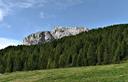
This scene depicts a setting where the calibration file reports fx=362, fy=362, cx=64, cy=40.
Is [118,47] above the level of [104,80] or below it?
above

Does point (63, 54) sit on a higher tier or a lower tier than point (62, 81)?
higher

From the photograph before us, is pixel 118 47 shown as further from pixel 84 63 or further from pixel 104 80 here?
pixel 104 80

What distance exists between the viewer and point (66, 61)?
18962 centimetres

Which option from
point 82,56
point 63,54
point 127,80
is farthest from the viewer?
point 63,54

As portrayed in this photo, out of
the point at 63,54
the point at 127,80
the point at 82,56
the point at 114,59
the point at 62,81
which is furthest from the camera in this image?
the point at 63,54

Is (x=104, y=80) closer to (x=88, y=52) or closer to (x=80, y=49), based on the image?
(x=88, y=52)

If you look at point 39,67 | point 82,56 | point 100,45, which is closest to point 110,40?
point 100,45

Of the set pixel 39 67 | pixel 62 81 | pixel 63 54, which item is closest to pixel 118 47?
pixel 63 54

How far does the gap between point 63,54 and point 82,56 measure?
53.3 feet

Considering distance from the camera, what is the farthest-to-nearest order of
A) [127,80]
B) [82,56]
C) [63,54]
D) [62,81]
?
1. [63,54]
2. [82,56]
3. [62,81]
4. [127,80]

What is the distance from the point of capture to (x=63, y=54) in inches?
7810

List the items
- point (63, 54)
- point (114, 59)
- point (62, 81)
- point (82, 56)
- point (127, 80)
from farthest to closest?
point (63, 54) → point (82, 56) → point (114, 59) → point (62, 81) → point (127, 80)

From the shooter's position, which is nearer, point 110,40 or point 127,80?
point 127,80

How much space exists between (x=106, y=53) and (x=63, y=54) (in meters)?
27.5
